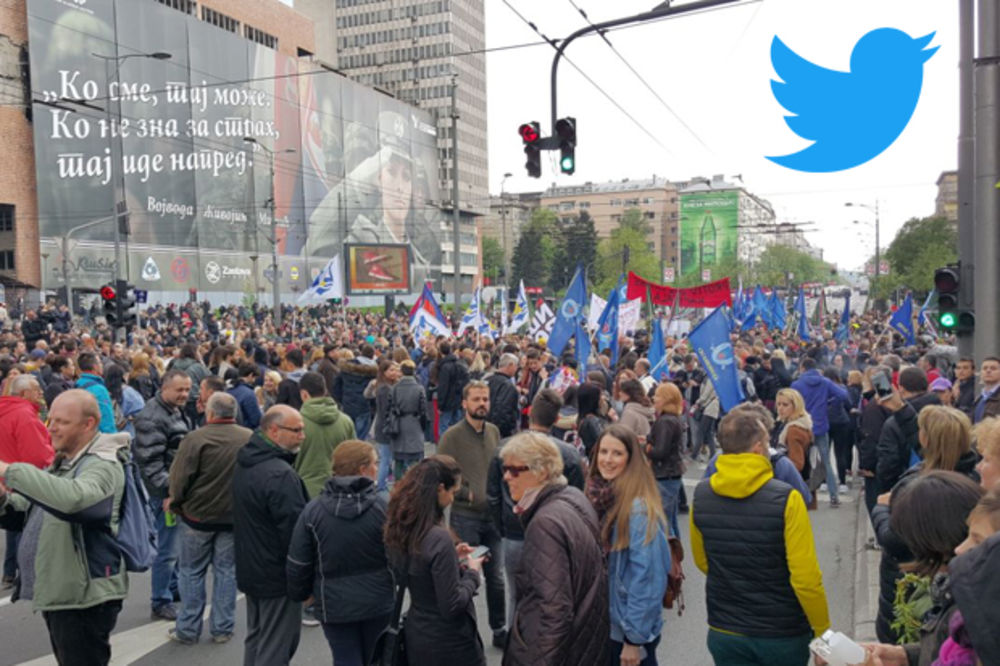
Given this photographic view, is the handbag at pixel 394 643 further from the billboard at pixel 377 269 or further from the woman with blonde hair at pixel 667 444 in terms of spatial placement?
the billboard at pixel 377 269

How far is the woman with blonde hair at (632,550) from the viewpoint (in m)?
4.04

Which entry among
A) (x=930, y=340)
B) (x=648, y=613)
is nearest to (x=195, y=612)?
(x=648, y=613)

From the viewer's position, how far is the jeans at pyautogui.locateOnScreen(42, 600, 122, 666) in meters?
4.29

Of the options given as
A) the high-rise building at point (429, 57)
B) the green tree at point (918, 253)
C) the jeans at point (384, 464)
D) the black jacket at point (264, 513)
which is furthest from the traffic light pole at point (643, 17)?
the high-rise building at point (429, 57)

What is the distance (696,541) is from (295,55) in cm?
6348

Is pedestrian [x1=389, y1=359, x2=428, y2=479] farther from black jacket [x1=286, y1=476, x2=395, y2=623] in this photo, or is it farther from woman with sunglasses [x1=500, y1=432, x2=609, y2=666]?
woman with sunglasses [x1=500, y1=432, x2=609, y2=666]

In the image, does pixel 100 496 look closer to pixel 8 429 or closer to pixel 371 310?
pixel 8 429

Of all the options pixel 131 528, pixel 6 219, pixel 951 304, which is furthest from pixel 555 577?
pixel 6 219

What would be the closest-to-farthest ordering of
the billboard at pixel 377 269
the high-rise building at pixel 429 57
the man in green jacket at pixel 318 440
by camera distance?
the man in green jacket at pixel 318 440, the billboard at pixel 377 269, the high-rise building at pixel 429 57

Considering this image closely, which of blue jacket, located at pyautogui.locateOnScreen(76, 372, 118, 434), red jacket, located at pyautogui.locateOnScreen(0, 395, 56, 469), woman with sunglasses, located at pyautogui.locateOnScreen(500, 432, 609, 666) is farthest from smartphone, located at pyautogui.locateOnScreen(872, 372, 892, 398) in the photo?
blue jacket, located at pyautogui.locateOnScreen(76, 372, 118, 434)

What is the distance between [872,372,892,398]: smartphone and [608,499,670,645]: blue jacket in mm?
3959

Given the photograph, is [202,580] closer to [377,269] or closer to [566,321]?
[566,321]

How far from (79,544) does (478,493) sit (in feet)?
8.54

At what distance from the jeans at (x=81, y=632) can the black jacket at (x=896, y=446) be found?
520cm
